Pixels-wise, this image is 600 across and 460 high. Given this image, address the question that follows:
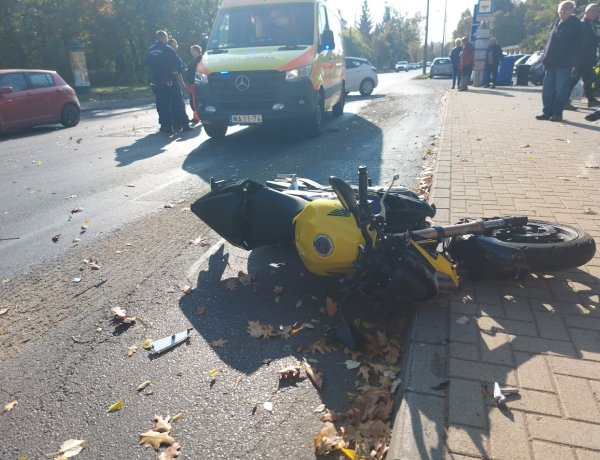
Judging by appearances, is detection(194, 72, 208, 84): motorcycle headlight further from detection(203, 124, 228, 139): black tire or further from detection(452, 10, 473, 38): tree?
detection(452, 10, 473, 38): tree

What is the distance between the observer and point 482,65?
22.5 meters

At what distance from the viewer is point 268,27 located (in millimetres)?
9922

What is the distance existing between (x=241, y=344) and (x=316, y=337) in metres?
0.47

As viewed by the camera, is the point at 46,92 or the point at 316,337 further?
the point at 46,92

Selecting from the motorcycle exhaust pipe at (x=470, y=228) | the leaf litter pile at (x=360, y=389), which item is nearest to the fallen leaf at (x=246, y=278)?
the leaf litter pile at (x=360, y=389)

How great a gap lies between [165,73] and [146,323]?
31.5 feet

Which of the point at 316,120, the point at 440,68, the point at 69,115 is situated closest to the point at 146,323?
the point at 316,120

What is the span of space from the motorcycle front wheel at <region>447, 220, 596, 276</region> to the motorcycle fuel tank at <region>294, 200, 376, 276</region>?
2.92 ft

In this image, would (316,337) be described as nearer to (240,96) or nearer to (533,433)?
(533,433)

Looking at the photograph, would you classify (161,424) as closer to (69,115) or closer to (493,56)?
(69,115)

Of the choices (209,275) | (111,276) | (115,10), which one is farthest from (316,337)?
(115,10)

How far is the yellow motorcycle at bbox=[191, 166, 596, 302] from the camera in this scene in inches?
112

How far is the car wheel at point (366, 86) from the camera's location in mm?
21109

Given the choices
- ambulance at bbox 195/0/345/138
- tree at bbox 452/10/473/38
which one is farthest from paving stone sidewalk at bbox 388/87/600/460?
tree at bbox 452/10/473/38
